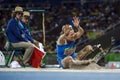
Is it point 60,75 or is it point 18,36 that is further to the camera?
point 18,36

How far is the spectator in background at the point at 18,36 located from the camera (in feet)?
28.3

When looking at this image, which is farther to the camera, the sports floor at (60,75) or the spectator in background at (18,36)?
the spectator in background at (18,36)

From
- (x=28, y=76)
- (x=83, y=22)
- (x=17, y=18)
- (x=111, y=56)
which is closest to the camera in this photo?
(x=28, y=76)

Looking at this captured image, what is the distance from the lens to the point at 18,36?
28.9ft

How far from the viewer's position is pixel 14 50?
8.91 meters

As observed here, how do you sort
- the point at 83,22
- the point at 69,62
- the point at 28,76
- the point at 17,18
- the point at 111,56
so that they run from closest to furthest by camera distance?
the point at 28,76 → the point at 69,62 → the point at 17,18 → the point at 111,56 → the point at 83,22

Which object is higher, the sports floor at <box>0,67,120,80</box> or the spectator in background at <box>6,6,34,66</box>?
the spectator in background at <box>6,6,34,66</box>

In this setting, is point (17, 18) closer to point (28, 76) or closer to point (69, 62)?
point (69, 62)

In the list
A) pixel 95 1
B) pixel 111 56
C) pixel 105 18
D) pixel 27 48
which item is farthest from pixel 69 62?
pixel 95 1

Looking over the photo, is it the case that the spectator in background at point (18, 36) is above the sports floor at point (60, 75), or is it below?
above

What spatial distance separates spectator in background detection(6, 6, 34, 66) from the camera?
8.64m

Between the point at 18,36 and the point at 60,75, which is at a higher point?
the point at 18,36

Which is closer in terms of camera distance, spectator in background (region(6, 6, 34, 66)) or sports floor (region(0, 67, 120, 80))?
sports floor (region(0, 67, 120, 80))

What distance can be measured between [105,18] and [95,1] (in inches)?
76.7
